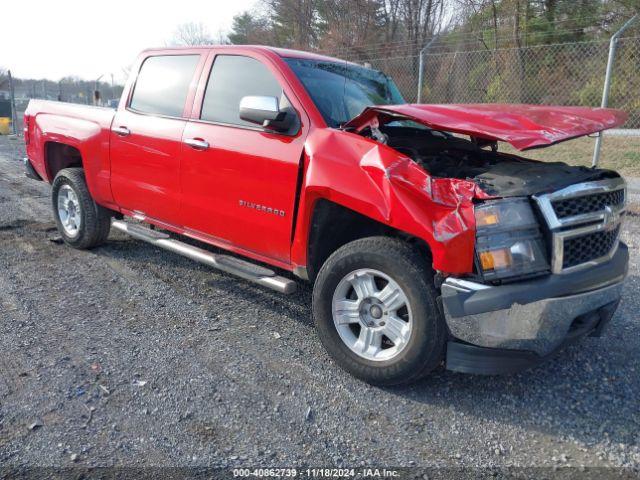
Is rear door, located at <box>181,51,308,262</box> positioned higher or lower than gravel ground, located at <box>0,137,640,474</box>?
higher

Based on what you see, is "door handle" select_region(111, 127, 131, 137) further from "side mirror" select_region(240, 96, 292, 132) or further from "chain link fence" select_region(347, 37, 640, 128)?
"chain link fence" select_region(347, 37, 640, 128)

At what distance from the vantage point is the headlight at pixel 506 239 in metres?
2.63

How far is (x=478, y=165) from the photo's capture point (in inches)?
139

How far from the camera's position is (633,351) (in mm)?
3574

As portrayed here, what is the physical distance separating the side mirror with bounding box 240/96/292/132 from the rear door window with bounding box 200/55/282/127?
30 cm

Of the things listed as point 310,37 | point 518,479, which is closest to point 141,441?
point 518,479

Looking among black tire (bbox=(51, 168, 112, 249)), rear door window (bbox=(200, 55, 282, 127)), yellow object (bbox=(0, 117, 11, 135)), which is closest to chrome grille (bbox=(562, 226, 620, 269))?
rear door window (bbox=(200, 55, 282, 127))

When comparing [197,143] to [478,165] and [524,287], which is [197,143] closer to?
[478,165]

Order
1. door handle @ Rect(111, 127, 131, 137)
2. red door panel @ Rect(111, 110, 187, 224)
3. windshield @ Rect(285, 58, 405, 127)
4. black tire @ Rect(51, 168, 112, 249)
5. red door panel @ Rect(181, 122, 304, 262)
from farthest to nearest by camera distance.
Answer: black tire @ Rect(51, 168, 112, 249) < door handle @ Rect(111, 127, 131, 137) < red door panel @ Rect(111, 110, 187, 224) < windshield @ Rect(285, 58, 405, 127) < red door panel @ Rect(181, 122, 304, 262)

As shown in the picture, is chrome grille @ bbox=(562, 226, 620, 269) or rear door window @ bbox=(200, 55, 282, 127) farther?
rear door window @ bbox=(200, 55, 282, 127)

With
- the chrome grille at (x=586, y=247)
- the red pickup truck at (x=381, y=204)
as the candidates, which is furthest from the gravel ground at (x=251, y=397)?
the chrome grille at (x=586, y=247)

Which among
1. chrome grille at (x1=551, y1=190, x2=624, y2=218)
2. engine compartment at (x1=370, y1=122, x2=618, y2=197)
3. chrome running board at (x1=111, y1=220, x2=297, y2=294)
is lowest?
chrome running board at (x1=111, y1=220, x2=297, y2=294)

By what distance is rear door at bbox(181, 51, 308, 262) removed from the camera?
3.53 m

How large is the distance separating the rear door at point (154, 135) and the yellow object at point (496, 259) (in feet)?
8.45
